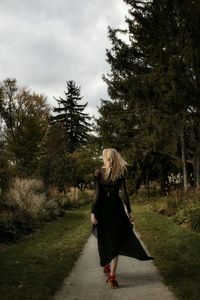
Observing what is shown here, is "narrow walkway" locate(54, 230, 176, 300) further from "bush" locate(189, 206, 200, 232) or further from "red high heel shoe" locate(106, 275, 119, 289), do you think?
"bush" locate(189, 206, 200, 232)

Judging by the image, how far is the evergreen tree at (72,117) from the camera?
6856 centimetres

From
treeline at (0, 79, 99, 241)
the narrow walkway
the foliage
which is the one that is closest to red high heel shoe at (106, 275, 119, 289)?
the narrow walkway

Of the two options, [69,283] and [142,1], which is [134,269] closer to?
[69,283]

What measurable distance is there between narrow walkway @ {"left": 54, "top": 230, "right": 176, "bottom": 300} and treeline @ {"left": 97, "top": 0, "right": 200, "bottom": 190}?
16.9 m

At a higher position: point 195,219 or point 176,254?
point 195,219

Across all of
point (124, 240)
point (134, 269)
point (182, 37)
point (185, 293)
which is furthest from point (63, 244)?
point (182, 37)

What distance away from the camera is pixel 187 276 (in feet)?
24.8

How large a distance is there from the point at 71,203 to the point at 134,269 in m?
21.6

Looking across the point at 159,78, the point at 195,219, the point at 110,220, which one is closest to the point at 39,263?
the point at 110,220

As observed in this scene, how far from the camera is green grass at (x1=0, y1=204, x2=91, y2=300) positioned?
276 inches

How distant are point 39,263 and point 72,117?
204 feet

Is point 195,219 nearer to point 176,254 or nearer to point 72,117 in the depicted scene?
point 176,254

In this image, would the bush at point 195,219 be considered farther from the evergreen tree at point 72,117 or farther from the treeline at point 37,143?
the evergreen tree at point 72,117

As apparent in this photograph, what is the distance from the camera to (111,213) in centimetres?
757
